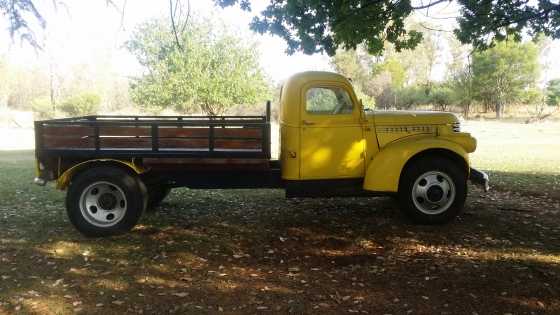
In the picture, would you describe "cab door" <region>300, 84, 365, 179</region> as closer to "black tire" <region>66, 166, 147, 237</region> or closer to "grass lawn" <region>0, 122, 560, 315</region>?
"grass lawn" <region>0, 122, 560, 315</region>

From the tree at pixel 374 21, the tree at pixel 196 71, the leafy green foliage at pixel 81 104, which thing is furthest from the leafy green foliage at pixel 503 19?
the leafy green foliage at pixel 81 104

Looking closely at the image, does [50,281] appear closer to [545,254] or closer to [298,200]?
[298,200]

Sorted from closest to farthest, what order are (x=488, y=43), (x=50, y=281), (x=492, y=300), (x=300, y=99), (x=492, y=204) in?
(x=492, y=300) < (x=50, y=281) < (x=300, y=99) < (x=492, y=204) < (x=488, y=43)

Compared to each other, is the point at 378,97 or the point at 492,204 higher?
the point at 378,97

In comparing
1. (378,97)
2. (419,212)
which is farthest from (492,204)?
(378,97)

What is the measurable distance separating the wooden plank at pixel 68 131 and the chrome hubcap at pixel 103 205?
0.64m

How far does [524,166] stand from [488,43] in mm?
Answer: 4758

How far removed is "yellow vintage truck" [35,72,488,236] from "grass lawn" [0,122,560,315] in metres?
0.45

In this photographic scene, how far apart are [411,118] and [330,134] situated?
1143mm

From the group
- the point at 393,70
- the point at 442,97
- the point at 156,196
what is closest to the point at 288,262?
the point at 156,196

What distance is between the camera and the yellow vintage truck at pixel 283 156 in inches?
221

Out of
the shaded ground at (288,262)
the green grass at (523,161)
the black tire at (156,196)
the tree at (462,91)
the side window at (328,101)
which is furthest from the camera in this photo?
the tree at (462,91)

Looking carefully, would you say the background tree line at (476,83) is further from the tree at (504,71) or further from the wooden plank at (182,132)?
the wooden plank at (182,132)

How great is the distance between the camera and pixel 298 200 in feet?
25.5
